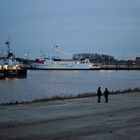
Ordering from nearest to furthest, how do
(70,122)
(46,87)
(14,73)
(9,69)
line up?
(70,122) < (46,87) < (14,73) < (9,69)

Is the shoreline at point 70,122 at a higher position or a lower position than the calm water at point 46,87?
higher

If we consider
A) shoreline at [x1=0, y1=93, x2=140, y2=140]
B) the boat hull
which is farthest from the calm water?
shoreline at [x1=0, y1=93, x2=140, y2=140]

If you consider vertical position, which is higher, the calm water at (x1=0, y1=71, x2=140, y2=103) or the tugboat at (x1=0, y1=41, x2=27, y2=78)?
the tugboat at (x1=0, y1=41, x2=27, y2=78)

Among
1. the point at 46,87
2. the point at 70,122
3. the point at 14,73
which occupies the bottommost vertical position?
the point at 46,87

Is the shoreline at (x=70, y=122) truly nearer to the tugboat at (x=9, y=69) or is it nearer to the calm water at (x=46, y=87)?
the calm water at (x=46, y=87)

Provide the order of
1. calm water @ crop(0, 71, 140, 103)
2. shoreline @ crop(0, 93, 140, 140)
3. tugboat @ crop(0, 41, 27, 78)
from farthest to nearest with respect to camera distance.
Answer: tugboat @ crop(0, 41, 27, 78), calm water @ crop(0, 71, 140, 103), shoreline @ crop(0, 93, 140, 140)

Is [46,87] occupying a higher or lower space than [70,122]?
lower

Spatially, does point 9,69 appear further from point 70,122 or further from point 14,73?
point 70,122

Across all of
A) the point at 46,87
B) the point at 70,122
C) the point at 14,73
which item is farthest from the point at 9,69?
the point at 70,122

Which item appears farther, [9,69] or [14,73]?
[9,69]

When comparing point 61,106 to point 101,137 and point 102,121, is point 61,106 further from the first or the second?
point 101,137

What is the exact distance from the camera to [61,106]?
25.2m

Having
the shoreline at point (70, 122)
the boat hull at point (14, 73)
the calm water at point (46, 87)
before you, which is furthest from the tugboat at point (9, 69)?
the shoreline at point (70, 122)

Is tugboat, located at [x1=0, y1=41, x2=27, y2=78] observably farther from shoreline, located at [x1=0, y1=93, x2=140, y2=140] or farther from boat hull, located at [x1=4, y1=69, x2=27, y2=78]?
shoreline, located at [x1=0, y1=93, x2=140, y2=140]
